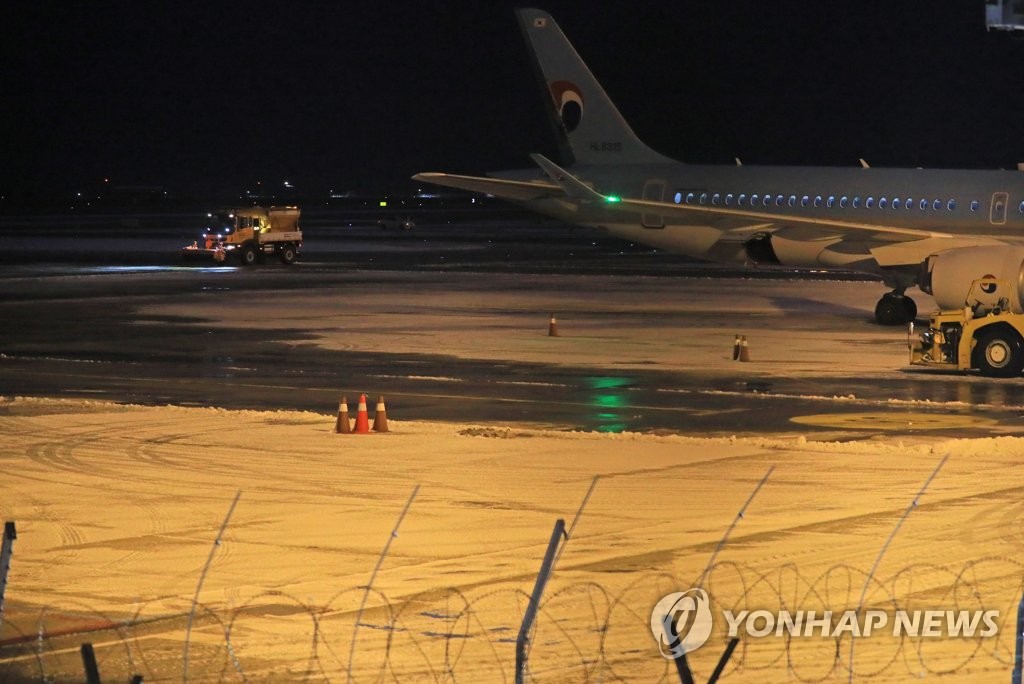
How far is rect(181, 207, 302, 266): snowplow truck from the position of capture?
6688 cm

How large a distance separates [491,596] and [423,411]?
10.9 meters

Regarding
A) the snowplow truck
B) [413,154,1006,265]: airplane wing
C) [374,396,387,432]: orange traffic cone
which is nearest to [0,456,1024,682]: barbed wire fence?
[374,396,387,432]: orange traffic cone

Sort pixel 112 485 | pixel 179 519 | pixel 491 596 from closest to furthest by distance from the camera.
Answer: pixel 491 596, pixel 179 519, pixel 112 485

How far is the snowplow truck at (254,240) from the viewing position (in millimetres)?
66875

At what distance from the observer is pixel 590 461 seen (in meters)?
18.2

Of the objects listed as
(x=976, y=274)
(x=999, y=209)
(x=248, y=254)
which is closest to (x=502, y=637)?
(x=976, y=274)

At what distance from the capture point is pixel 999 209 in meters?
39.6

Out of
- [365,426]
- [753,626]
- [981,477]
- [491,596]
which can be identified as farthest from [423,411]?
[753,626]

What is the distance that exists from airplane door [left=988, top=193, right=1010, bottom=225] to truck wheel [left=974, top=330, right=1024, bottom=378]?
1331 cm

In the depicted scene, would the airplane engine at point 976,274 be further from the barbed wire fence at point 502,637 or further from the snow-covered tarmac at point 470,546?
the barbed wire fence at point 502,637

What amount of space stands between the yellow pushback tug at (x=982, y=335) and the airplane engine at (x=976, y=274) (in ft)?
0.08

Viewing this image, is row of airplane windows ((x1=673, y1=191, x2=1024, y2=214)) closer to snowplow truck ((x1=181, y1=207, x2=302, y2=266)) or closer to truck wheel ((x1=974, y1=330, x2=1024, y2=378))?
truck wheel ((x1=974, y1=330, x2=1024, y2=378))

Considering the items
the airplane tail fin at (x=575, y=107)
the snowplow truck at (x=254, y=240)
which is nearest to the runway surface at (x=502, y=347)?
the airplane tail fin at (x=575, y=107)

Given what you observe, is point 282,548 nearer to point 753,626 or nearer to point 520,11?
point 753,626
